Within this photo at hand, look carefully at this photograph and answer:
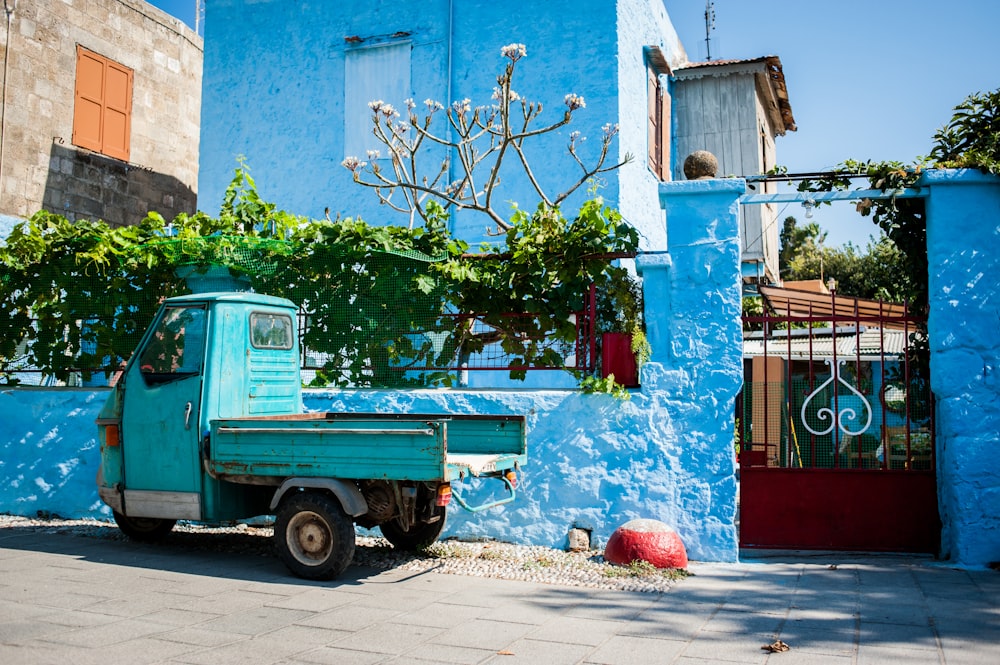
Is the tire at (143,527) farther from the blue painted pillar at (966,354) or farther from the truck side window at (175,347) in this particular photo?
the blue painted pillar at (966,354)

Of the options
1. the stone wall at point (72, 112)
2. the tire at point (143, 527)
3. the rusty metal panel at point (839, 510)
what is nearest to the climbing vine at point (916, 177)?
the rusty metal panel at point (839, 510)

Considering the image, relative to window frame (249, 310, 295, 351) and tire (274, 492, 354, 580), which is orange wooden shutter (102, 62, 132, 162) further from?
tire (274, 492, 354, 580)

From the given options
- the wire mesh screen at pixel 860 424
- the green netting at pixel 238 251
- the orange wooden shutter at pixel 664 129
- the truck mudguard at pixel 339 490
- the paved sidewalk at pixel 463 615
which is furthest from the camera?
the orange wooden shutter at pixel 664 129

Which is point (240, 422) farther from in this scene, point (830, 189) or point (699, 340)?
point (830, 189)

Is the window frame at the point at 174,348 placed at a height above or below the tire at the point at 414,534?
above

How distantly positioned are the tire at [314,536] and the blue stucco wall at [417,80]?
7.71 meters

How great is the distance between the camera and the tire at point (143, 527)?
26.1ft

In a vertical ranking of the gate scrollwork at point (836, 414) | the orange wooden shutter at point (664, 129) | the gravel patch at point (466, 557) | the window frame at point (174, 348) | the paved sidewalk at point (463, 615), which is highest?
the orange wooden shutter at point (664, 129)

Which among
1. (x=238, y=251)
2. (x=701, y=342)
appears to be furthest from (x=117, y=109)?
(x=701, y=342)

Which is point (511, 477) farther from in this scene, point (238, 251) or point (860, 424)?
point (238, 251)

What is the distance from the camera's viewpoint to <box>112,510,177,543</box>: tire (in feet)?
26.1

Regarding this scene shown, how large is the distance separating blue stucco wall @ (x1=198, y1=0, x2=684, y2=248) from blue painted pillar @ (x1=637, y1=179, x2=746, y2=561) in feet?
17.1

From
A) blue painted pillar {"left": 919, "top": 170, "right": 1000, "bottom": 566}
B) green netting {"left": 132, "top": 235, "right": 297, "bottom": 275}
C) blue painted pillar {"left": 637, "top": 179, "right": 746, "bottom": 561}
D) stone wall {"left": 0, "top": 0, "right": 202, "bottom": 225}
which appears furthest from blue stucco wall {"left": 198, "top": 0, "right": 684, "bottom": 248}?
blue painted pillar {"left": 919, "top": 170, "right": 1000, "bottom": 566}

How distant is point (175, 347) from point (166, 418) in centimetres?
61
